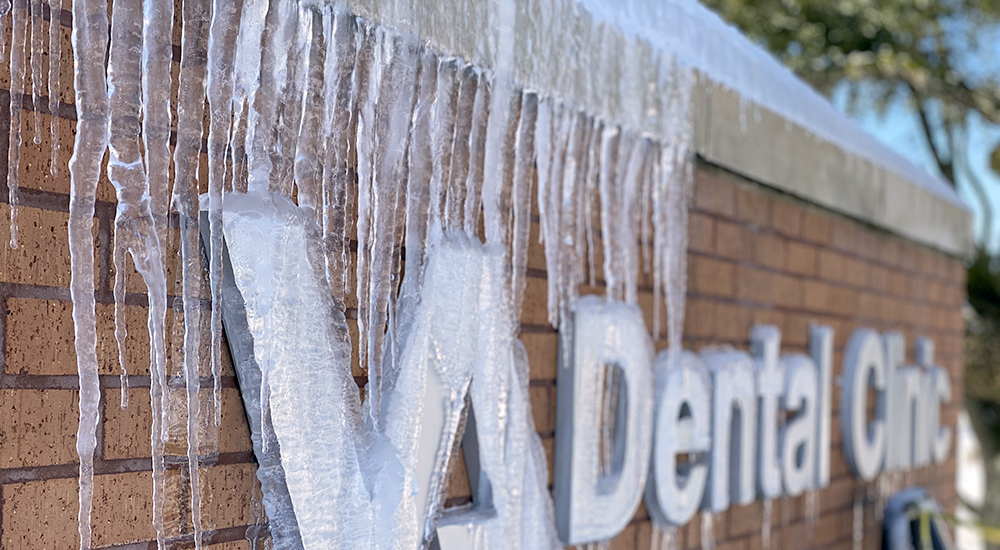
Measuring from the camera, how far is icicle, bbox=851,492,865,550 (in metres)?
3.78

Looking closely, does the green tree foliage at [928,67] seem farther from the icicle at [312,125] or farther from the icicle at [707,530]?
the icicle at [312,125]

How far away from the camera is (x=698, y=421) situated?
8.60 ft

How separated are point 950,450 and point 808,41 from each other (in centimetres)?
595

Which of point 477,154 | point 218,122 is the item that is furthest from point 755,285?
point 218,122

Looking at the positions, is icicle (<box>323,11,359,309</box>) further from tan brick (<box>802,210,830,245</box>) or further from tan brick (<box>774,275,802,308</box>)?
tan brick (<box>802,210,830,245</box>)

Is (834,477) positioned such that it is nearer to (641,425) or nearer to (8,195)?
(641,425)

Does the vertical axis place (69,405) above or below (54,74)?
below

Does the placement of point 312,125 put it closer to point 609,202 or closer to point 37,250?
point 37,250

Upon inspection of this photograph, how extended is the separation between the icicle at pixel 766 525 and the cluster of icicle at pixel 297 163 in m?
1.30

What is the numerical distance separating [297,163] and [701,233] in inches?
59.0

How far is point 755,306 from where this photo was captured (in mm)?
3070

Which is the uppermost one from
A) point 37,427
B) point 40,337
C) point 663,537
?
point 40,337

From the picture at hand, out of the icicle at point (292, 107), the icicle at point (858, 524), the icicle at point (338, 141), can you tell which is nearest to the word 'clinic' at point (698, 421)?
the icicle at point (858, 524)

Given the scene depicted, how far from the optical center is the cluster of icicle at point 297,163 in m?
1.33
